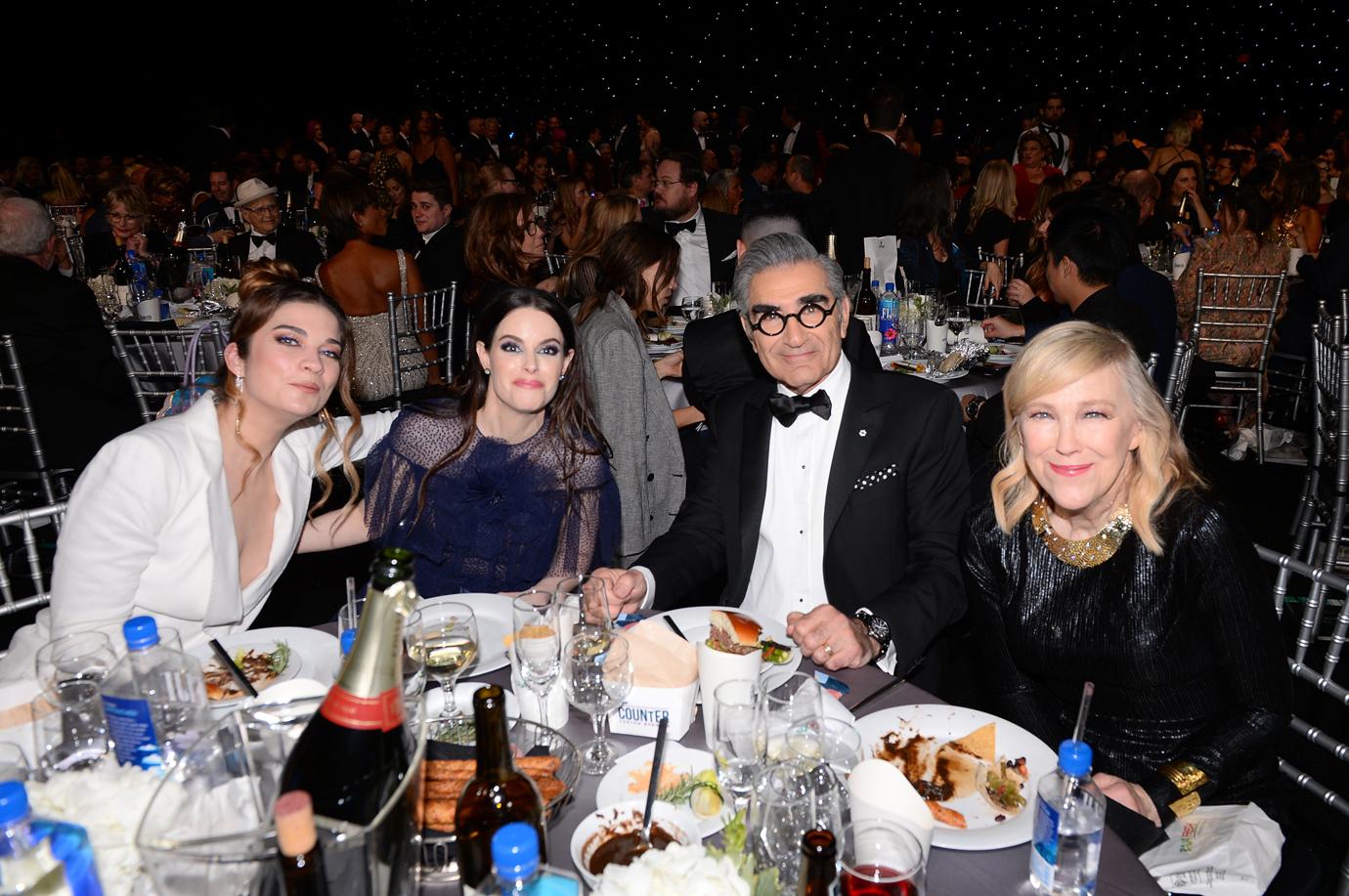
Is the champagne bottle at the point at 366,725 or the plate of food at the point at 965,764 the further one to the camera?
the plate of food at the point at 965,764

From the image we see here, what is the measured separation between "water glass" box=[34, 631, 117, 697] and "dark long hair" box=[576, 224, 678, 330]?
2.59 m

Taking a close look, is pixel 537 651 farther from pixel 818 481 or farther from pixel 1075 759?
pixel 818 481

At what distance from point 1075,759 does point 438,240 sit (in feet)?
19.6

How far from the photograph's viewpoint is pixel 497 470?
2711 millimetres

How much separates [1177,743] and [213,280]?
20.9 ft

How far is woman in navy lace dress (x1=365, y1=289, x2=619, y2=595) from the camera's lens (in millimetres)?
2648

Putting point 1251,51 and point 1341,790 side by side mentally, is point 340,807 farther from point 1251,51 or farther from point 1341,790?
point 1251,51

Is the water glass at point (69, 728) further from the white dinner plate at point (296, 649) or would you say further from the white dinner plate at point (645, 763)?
the white dinner plate at point (645, 763)

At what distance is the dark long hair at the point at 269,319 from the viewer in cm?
233

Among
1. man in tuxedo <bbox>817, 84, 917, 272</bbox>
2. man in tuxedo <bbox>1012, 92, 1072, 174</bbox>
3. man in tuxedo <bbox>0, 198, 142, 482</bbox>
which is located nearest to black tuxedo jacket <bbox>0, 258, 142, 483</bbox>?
man in tuxedo <bbox>0, 198, 142, 482</bbox>

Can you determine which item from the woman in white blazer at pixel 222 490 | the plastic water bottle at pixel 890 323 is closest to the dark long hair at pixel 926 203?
the plastic water bottle at pixel 890 323

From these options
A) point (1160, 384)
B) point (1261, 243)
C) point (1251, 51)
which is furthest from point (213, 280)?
point (1251, 51)

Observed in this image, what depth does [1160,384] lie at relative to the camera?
4.58 meters

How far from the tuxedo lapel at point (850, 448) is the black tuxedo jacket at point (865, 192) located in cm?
501
